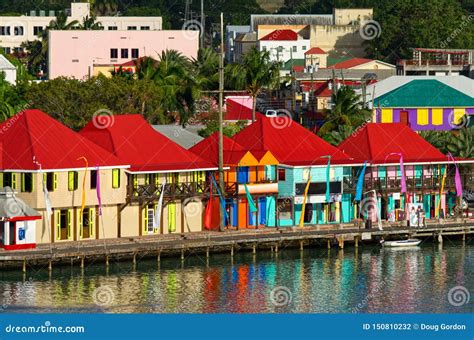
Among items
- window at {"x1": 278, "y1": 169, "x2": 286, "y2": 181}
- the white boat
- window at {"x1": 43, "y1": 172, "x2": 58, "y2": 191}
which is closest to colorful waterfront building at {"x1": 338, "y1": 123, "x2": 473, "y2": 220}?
the white boat

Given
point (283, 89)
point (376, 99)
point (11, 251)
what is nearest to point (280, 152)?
point (11, 251)

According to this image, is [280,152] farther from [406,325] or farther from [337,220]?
[406,325]

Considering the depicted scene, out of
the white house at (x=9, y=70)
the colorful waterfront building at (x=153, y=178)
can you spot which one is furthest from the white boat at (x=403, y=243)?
the white house at (x=9, y=70)

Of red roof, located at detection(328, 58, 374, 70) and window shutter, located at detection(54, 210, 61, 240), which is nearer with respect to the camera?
window shutter, located at detection(54, 210, 61, 240)

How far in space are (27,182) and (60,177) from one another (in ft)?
5.89

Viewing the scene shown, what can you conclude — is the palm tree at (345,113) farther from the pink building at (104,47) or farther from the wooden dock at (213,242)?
the pink building at (104,47)

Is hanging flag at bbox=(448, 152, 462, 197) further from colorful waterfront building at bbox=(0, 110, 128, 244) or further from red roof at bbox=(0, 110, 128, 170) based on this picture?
red roof at bbox=(0, 110, 128, 170)

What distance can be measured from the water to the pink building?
2902 inches

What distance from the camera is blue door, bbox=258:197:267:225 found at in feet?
346

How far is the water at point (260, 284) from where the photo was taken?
278ft

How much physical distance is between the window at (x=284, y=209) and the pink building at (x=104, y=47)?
66569 millimetres

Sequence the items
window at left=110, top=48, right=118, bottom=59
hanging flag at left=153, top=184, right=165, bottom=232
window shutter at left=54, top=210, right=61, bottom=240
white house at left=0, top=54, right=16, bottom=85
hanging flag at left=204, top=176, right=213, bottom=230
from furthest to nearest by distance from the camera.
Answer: window at left=110, top=48, right=118, bottom=59 < white house at left=0, top=54, right=16, bottom=85 < hanging flag at left=204, top=176, right=213, bottom=230 < hanging flag at left=153, top=184, right=165, bottom=232 < window shutter at left=54, top=210, right=61, bottom=240

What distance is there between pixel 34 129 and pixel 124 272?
979 cm

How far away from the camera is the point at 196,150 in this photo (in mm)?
106375
